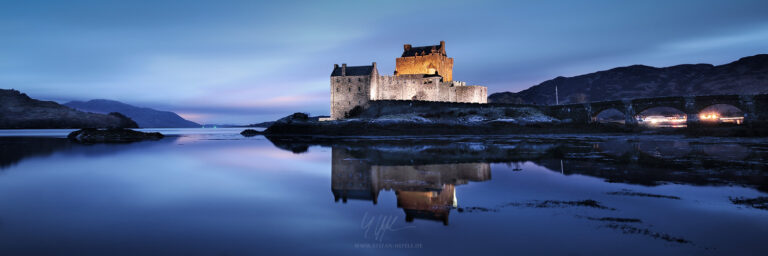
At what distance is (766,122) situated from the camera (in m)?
35.5

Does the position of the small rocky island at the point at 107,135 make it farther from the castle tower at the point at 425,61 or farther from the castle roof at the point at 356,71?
the castle tower at the point at 425,61

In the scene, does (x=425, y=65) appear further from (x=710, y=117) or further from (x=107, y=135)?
(x=710, y=117)

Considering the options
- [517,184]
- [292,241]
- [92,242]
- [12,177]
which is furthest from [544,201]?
[12,177]

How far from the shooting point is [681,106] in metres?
41.2

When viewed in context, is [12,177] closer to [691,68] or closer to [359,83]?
[359,83]

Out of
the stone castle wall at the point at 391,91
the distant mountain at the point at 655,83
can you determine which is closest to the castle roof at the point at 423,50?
the stone castle wall at the point at 391,91

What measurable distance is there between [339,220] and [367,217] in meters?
0.42

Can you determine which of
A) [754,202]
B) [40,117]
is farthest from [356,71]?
[40,117]

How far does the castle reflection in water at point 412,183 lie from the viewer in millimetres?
5926

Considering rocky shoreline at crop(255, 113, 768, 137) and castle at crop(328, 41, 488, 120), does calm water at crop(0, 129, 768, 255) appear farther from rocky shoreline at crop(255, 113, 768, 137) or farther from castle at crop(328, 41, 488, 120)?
castle at crop(328, 41, 488, 120)

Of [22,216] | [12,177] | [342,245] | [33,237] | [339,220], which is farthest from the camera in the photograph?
[12,177]

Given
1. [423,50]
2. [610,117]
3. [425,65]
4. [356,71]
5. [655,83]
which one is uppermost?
[655,83]

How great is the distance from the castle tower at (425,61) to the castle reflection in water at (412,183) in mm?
46000

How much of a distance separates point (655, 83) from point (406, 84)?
142672 millimetres
